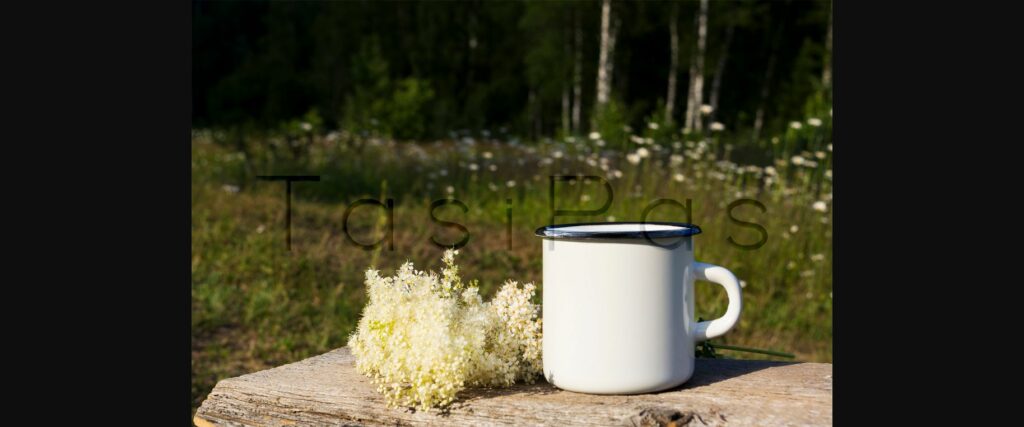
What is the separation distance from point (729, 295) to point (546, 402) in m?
0.47

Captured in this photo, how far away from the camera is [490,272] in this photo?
5.45 metres

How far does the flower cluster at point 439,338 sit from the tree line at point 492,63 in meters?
13.3

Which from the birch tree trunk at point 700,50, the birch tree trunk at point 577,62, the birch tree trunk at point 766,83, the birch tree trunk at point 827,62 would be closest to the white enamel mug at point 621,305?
the birch tree trunk at point 827,62

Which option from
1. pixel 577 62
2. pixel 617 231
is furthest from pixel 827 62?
pixel 617 231

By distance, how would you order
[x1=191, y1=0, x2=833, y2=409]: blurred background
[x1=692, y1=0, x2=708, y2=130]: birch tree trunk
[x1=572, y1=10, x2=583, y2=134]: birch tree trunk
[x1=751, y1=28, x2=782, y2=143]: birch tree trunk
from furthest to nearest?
[x1=751, y1=28, x2=782, y2=143]: birch tree trunk, [x1=572, y1=10, x2=583, y2=134]: birch tree trunk, [x1=692, y1=0, x2=708, y2=130]: birch tree trunk, [x1=191, y1=0, x2=833, y2=409]: blurred background

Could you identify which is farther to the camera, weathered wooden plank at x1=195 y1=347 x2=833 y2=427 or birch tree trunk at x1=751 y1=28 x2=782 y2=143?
birch tree trunk at x1=751 y1=28 x2=782 y2=143

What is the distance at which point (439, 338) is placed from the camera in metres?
1.85

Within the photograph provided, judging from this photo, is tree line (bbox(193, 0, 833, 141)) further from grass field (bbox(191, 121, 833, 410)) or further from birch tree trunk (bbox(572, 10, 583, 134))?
grass field (bbox(191, 121, 833, 410))

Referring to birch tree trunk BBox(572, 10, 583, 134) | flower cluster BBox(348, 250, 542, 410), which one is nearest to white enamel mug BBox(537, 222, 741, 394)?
flower cluster BBox(348, 250, 542, 410)

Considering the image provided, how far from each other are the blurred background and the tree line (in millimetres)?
53

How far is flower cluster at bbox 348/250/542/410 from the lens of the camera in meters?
1.86

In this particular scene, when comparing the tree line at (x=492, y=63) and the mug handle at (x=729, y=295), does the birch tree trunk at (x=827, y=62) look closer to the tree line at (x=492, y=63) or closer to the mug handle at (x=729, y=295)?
the tree line at (x=492, y=63)

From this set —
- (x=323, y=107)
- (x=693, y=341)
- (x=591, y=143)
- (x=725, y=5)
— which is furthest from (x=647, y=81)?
(x=693, y=341)

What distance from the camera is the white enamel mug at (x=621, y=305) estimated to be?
1789 mm
